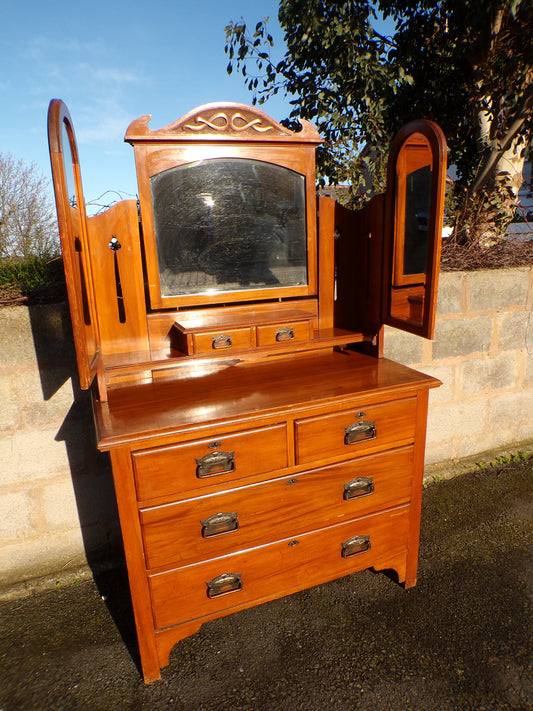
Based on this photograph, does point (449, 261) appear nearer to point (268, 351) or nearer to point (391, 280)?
point (391, 280)

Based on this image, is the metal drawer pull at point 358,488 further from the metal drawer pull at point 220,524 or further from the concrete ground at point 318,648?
the concrete ground at point 318,648

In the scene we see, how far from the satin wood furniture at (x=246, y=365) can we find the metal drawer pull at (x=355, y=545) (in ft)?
0.04

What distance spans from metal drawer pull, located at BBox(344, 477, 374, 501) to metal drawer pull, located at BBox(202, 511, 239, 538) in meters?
0.57

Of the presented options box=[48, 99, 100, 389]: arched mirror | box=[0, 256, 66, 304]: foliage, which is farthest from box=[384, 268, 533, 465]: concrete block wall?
box=[0, 256, 66, 304]: foliage

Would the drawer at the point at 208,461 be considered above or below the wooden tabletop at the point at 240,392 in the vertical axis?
below

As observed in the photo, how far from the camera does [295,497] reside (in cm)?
201

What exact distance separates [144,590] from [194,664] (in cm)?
55

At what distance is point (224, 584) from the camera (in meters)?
1.99

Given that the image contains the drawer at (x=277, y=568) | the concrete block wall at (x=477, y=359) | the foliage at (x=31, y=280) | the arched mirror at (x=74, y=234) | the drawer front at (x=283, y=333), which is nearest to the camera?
the arched mirror at (x=74, y=234)

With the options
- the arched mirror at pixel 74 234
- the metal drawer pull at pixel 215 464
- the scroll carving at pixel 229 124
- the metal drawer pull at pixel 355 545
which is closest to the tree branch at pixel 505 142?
the scroll carving at pixel 229 124

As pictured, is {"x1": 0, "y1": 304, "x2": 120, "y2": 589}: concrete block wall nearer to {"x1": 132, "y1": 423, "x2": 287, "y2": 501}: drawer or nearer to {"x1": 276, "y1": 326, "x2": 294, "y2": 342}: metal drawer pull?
{"x1": 132, "y1": 423, "x2": 287, "y2": 501}: drawer

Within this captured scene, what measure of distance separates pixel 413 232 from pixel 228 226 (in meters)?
0.95

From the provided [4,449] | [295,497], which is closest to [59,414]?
[4,449]

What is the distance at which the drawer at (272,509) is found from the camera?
1.83 meters
